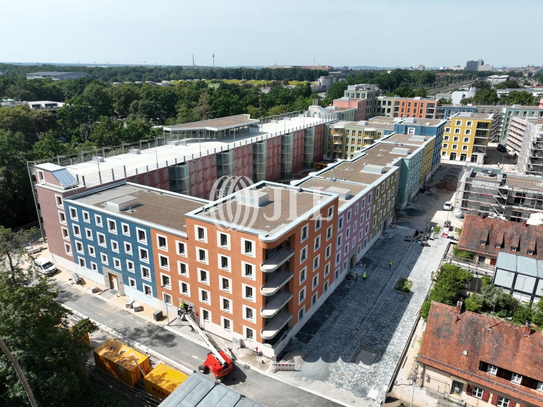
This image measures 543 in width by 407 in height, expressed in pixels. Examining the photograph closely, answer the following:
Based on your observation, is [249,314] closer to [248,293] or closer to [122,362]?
[248,293]

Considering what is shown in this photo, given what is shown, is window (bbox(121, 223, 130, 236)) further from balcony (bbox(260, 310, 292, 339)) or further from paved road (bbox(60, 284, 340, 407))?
balcony (bbox(260, 310, 292, 339))

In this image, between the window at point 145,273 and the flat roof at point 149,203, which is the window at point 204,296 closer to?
the flat roof at point 149,203

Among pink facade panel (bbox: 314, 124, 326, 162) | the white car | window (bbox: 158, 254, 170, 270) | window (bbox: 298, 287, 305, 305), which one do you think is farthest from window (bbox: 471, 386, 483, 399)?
pink facade panel (bbox: 314, 124, 326, 162)

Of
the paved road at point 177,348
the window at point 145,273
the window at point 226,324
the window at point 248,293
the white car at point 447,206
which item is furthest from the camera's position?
the white car at point 447,206

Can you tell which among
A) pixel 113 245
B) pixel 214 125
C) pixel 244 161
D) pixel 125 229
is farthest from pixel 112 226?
pixel 214 125

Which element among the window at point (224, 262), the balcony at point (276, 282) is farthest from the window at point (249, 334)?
the window at point (224, 262)

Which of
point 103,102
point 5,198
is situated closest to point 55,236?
point 5,198
